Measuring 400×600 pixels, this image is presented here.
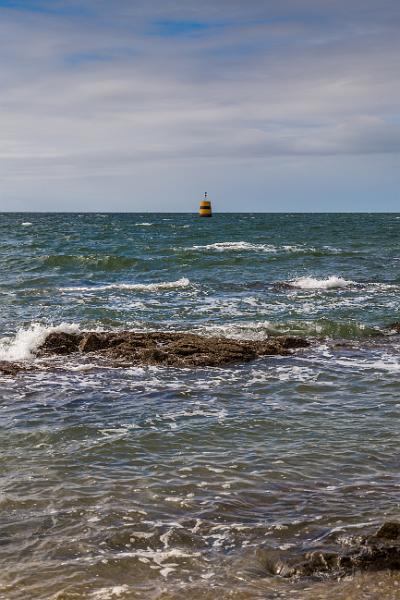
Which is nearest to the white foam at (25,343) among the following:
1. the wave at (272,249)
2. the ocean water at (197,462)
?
the ocean water at (197,462)

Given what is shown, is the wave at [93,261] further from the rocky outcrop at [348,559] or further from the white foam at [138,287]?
the rocky outcrop at [348,559]

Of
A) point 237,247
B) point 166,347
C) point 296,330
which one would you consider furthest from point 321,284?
point 237,247

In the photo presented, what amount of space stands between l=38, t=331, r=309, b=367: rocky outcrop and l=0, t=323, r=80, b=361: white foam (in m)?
0.19

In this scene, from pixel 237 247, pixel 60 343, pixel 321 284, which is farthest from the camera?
pixel 237 247

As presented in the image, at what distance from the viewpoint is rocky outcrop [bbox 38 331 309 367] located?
14.1 metres

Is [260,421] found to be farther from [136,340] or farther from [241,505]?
[136,340]

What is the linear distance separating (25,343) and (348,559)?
10.7m

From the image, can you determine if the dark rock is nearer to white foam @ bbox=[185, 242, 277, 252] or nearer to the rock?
the rock

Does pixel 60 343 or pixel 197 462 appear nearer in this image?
pixel 197 462

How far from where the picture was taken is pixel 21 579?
5.68 meters

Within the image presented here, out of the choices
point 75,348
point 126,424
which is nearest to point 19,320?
point 75,348

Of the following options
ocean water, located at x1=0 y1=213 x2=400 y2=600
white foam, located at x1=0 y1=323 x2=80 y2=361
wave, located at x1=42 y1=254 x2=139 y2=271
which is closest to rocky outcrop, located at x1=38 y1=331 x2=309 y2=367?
white foam, located at x1=0 y1=323 x2=80 y2=361

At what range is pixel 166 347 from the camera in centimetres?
1481

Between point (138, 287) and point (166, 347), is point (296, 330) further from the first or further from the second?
point (138, 287)
